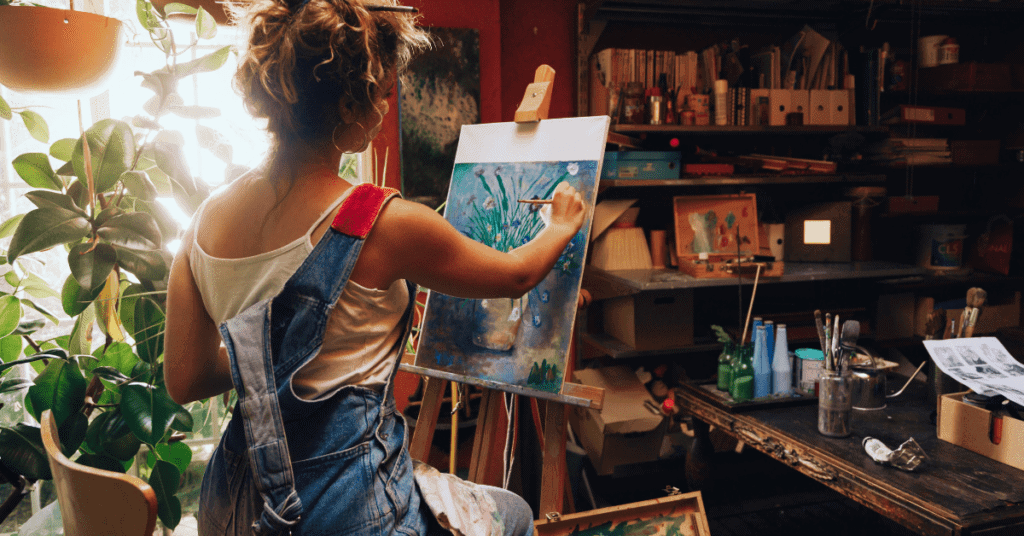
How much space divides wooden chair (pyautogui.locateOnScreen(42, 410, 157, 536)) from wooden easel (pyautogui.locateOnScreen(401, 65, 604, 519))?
85 cm

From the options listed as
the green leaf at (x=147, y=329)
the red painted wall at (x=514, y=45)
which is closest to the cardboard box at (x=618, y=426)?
the red painted wall at (x=514, y=45)

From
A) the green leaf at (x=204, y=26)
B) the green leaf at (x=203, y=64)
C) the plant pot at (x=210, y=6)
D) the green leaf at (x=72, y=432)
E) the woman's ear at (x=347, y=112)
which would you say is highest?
the plant pot at (x=210, y=6)

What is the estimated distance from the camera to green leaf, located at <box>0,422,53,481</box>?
5.22 ft

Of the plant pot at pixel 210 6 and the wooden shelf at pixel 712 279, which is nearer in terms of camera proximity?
the plant pot at pixel 210 6

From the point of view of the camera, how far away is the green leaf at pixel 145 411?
5.11ft

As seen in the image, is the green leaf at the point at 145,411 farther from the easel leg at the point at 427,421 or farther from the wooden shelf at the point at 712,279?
the wooden shelf at the point at 712,279

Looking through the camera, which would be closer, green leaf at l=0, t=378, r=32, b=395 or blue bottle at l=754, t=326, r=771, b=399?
green leaf at l=0, t=378, r=32, b=395

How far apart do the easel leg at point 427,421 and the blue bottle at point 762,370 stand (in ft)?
3.20

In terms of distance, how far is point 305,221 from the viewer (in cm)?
96

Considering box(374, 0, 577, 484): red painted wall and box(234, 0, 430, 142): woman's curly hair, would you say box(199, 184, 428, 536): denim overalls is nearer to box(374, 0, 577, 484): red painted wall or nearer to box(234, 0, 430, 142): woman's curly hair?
box(234, 0, 430, 142): woman's curly hair

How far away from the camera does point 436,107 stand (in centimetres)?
284

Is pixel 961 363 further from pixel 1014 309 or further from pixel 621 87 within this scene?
pixel 1014 309

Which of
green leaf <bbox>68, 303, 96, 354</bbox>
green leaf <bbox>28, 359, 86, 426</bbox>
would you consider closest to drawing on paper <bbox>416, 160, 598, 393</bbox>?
green leaf <bbox>28, 359, 86, 426</bbox>

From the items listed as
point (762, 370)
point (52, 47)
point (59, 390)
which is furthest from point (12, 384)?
point (762, 370)
